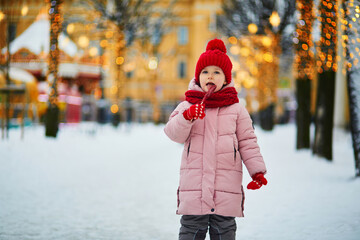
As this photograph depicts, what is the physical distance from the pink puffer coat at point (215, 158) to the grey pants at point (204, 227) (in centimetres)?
8

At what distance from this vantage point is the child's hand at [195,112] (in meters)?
2.52

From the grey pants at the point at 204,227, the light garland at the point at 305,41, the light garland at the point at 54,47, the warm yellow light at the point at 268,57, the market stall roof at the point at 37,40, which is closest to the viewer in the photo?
the grey pants at the point at 204,227

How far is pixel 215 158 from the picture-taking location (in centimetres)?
264

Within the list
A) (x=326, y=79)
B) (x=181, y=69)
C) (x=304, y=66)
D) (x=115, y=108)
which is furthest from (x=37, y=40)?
(x=181, y=69)

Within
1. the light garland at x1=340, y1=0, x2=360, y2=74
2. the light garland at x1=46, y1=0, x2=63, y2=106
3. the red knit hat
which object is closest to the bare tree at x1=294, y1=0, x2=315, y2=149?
the light garland at x1=340, y1=0, x2=360, y2=74

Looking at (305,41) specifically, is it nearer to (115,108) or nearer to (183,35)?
(115,108)

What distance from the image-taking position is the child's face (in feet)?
9.13

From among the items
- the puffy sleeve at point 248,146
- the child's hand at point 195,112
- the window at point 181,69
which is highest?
the window at point 181,69

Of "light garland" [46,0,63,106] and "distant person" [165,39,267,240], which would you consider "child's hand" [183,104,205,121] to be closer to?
"distant person" [165,39,267,240]

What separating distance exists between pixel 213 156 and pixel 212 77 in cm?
54

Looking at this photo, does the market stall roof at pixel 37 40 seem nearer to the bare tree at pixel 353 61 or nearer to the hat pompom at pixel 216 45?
the bare tree at pixel 353 61

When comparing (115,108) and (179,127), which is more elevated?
(115,108)

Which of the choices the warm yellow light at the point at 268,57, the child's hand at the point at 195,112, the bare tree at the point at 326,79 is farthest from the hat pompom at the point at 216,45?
the warm yellow light at the point at 268,57

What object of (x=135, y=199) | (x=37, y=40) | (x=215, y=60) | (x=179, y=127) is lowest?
(x=135, y=199)
